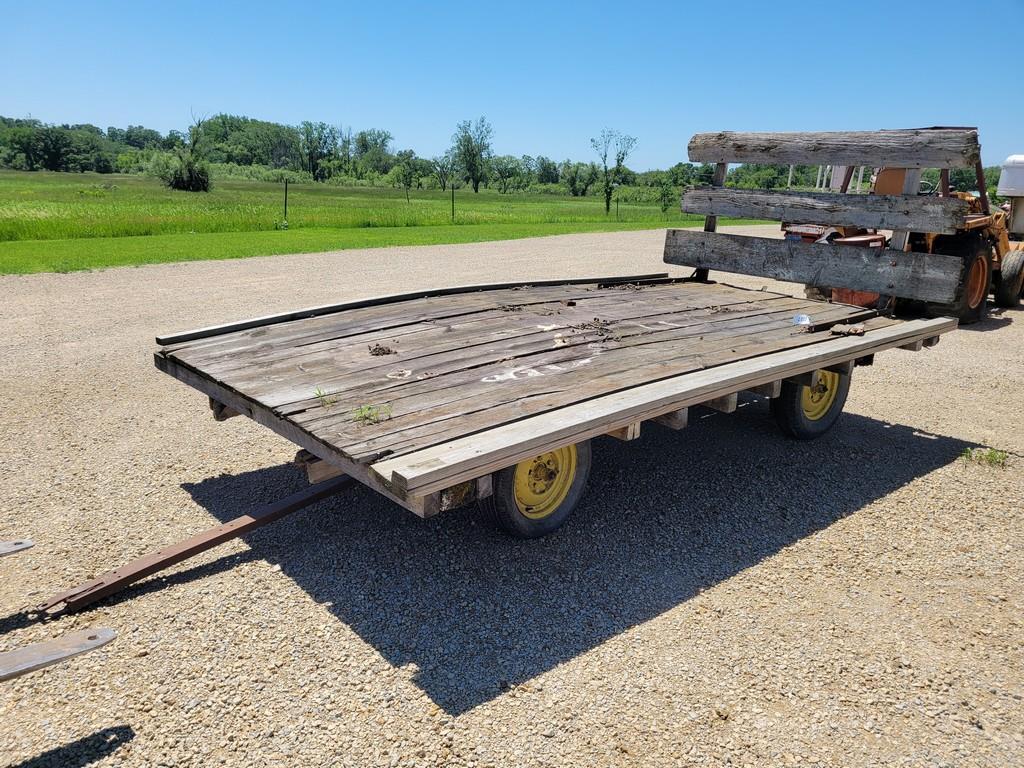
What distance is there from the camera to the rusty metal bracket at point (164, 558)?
3.48 m

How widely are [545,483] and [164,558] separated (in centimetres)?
212

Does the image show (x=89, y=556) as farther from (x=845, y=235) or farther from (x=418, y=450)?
(x=845, y=235)

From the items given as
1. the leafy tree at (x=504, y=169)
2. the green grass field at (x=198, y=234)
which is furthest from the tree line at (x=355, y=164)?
the green grass field at (x=198, y=234)

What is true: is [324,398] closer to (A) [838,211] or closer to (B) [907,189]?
(A) [838,211]

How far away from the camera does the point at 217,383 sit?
13.9 ft

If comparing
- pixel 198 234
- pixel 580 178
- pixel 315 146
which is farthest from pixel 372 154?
pixel 198 234

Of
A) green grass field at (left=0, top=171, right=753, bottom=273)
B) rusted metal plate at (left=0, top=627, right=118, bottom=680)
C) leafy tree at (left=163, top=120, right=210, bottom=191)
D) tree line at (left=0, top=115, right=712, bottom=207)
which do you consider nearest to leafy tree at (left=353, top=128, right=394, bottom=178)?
tree line at (left=0, top=115, right=712, bottom=207)

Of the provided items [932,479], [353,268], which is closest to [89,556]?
[932,479]

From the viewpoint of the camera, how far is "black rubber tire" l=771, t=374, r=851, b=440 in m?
5.73

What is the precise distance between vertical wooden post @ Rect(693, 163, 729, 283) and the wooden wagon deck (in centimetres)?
112

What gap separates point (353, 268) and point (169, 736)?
14431mm

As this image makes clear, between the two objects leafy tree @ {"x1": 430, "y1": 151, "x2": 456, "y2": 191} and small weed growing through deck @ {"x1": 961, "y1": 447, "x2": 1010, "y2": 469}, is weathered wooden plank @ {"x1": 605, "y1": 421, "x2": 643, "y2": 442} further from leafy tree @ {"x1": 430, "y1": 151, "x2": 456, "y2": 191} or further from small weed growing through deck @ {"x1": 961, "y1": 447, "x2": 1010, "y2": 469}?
leafy tree @ {"x1": 430, "y1": 151, "x2": 456, "y2": 191}

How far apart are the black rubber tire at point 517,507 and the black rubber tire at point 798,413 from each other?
87.3 inches

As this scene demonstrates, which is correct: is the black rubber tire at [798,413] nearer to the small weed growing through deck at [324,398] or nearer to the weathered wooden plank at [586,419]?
the weathered wooden plank at [586,419]
